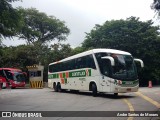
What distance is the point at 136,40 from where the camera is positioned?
1693 inches

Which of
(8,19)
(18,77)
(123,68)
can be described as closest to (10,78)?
(18,77)

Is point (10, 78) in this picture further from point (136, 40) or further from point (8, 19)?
point (8, 19)

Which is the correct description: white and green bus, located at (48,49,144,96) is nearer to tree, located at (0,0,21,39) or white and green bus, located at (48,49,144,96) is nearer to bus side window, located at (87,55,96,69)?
bus side window, located at (87,55,96,69)

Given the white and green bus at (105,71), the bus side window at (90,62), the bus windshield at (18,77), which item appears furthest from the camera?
the bus windshield at (18,77)

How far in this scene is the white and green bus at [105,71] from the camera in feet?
62.8

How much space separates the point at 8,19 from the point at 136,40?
92.7 feet

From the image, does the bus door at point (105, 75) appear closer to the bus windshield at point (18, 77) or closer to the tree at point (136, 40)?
the tree at point (136, 40)

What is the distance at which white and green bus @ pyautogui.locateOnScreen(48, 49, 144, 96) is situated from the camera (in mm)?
19156

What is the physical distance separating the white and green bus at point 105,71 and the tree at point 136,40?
1889cm

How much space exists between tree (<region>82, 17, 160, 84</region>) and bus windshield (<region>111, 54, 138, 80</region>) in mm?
22065

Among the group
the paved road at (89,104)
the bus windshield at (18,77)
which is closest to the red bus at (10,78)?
the bus windshield at (18,77)

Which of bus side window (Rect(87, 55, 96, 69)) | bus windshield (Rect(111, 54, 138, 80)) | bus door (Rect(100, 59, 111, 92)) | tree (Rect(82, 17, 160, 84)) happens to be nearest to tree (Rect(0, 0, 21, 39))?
bus side window (Rect(87, 55, 96, 69))

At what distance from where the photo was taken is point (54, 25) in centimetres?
6956

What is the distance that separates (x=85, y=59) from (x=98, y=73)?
243 cm
